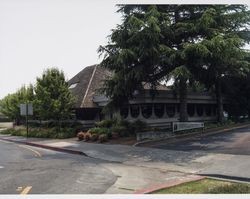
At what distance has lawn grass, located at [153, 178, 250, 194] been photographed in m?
9.68

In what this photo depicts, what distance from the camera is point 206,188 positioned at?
10531 mm

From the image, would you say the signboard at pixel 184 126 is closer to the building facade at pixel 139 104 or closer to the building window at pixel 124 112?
the building facade at pixel 139 104

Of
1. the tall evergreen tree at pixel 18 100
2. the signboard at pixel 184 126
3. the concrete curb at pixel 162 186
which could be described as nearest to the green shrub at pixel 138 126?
the signboard at pixel 184 126

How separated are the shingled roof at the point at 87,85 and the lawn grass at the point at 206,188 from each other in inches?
825

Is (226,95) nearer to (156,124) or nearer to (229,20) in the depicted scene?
(156,124)

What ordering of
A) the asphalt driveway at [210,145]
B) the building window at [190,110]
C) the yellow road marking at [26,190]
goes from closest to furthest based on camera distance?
the yellow road marking at [26,190], the asphalt driveway at [210,145], the building window at [190,110]

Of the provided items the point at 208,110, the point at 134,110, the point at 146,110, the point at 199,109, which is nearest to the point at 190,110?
the point at 199,109

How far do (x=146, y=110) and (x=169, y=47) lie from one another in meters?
8.55

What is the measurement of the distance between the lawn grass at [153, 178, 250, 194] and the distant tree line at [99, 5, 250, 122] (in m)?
12.1

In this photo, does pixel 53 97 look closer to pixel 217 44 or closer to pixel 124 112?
pixel 124 112

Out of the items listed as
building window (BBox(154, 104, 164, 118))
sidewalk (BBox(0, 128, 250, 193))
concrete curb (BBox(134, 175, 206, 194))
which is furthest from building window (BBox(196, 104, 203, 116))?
concrete curb (BBox(134, 175, 206, 194))

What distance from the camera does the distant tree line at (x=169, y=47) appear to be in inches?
914
